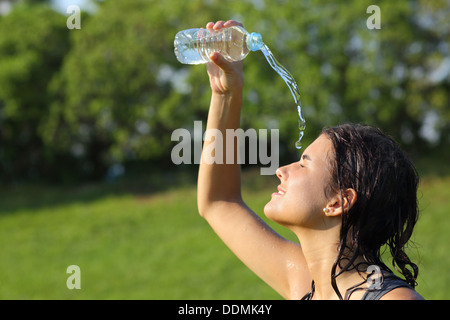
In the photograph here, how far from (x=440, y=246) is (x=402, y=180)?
875 centimetres

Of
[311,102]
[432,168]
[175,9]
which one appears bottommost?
[432,168]

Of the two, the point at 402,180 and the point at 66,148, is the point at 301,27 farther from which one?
the point at 402,180

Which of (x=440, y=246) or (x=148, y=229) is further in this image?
(x=148, y=229)

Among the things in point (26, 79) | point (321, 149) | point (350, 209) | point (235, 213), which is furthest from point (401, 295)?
point (26, 79)

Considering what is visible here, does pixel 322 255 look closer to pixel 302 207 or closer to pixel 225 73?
pixel 302 207

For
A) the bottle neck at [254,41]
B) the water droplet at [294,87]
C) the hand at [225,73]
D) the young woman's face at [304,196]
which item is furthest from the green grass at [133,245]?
the young woman's face at [304,196]

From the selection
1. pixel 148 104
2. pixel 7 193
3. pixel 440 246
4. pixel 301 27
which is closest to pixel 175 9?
pixel 148 104

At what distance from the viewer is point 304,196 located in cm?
187

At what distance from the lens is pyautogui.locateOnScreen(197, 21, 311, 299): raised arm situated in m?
2.12

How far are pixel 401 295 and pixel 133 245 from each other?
400 inches

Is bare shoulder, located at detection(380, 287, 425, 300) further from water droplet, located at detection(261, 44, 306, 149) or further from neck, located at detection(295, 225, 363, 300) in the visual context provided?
water droplet, located at detection(261, 44, 306, 149)

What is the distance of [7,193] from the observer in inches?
637

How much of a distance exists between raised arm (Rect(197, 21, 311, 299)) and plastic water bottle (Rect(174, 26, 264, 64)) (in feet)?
0.40

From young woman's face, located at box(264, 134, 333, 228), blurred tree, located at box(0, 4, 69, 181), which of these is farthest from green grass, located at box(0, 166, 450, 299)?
young woman's face, located at box(264, 134, 333, 228)
